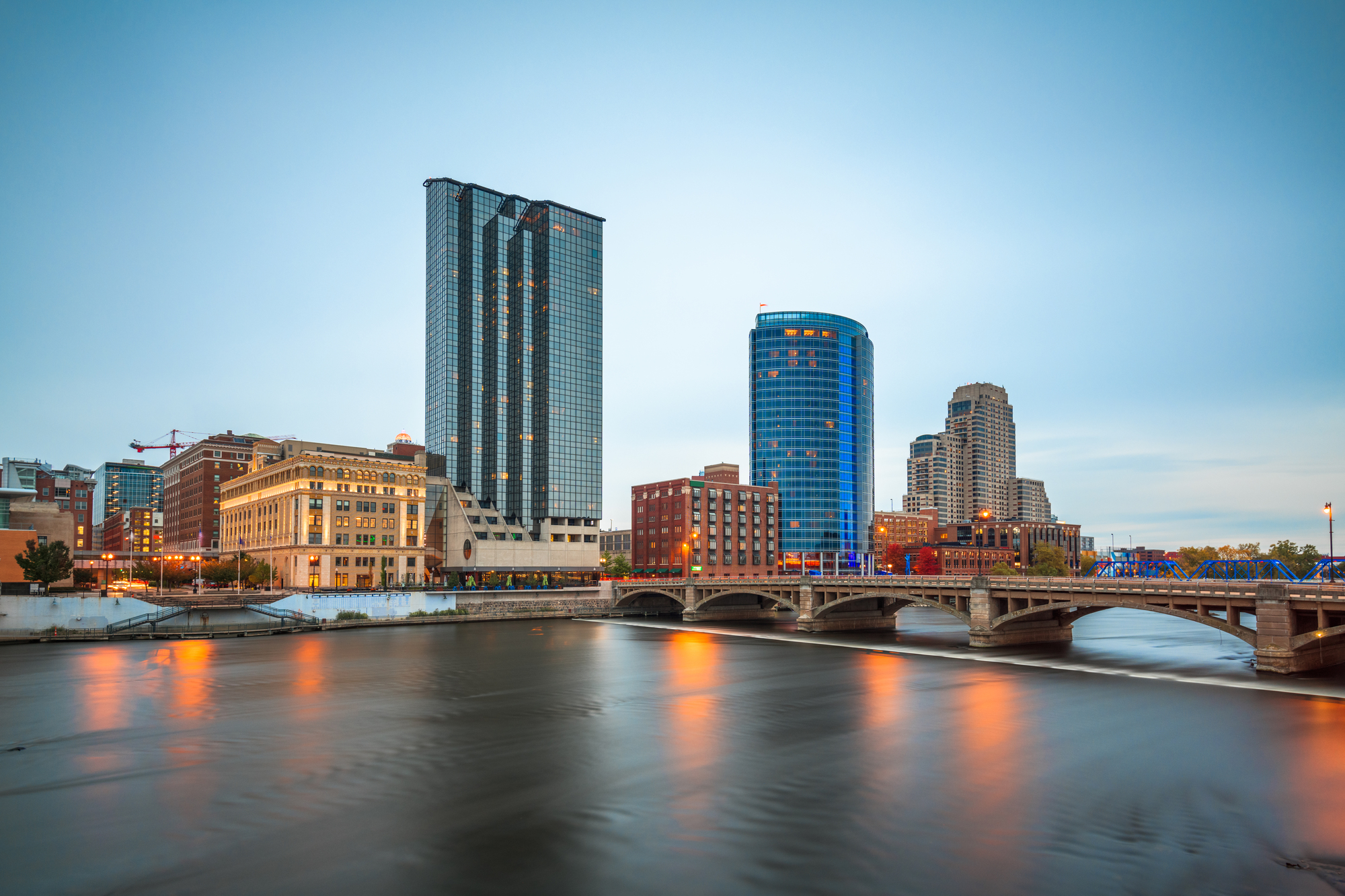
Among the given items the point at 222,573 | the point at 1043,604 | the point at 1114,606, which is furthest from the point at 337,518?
the point at 1114,606

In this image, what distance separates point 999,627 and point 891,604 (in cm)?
3245

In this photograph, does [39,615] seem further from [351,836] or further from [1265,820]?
[1265,820]

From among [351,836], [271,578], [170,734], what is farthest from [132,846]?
[271,578]

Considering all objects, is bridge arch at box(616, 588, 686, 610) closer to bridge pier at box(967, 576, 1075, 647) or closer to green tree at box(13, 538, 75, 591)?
bridge pier at box(967, 576, 1075, 647)

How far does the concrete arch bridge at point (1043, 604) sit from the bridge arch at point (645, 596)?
39 centimetres

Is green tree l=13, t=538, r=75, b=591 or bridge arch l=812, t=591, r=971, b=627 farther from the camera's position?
green tree l=13, t=538, r=75, b=591

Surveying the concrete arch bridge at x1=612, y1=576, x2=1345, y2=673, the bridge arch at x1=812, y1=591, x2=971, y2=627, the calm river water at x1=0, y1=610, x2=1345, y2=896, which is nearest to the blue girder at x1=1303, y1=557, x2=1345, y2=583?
the concrete arch bridge at x1=612, y1=576, x2=1345, y2=673

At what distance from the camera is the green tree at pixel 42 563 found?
11081 centimetres

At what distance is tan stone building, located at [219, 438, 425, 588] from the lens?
522 ft

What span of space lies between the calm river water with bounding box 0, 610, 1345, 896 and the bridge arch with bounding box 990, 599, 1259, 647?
367cm

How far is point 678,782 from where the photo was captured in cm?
3241

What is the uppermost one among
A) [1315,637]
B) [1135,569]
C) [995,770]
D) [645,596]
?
[1315,637]

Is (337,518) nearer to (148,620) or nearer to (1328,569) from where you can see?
(148,620)

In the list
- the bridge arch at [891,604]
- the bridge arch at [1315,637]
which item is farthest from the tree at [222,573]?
the bridge arch at [1315,637]
